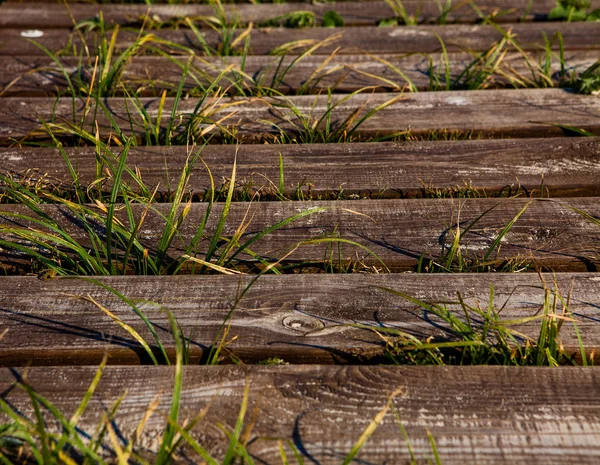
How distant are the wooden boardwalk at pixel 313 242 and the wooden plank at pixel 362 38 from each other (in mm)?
15

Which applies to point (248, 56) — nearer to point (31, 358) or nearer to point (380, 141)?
point (380, 141)

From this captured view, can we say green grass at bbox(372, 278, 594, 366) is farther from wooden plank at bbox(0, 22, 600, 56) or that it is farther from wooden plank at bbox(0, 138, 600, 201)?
wooden plank at bbox(0, 22, 600, 56)

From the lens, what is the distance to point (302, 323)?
4.85 feet

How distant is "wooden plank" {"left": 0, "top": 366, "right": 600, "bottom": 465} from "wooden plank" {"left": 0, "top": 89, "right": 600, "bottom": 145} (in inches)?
42.9

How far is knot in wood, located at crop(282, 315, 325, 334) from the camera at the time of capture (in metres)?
1.46

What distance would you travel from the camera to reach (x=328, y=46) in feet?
9.20

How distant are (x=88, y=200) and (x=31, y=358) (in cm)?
64

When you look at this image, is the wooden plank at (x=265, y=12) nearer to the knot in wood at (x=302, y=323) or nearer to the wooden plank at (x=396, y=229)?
the wooden plank at (x=396, y=229)

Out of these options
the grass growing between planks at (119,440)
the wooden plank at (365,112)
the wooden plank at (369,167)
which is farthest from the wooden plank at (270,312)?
the wooden plank at (365,112)

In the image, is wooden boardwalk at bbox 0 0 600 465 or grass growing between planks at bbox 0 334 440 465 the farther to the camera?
wooden boardwalk at bbox 0 0 600 465

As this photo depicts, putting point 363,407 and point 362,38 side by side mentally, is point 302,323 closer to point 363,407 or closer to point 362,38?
point 363,407

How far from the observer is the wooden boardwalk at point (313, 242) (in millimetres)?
1256

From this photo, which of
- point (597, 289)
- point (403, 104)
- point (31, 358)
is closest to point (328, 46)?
point (403, 104)

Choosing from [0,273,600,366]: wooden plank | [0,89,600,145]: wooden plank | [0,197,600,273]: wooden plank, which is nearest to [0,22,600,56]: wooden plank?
[0,89,600,145]: wooden plank
